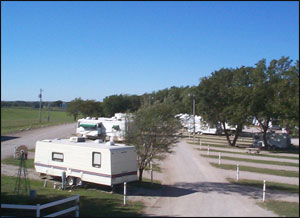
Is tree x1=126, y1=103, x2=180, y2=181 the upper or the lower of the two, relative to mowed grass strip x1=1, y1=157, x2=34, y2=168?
upper

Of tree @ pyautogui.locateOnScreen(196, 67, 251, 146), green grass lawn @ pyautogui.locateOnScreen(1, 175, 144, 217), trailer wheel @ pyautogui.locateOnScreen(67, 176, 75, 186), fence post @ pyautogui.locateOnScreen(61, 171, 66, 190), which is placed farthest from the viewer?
tree @ pyautogui.locateOnScreen(196, 67, 251, 146)

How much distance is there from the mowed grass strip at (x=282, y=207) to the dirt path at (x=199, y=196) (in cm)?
32

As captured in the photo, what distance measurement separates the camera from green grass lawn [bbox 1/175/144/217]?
30.0ft

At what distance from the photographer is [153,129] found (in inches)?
527

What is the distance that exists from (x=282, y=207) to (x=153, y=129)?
229 inches

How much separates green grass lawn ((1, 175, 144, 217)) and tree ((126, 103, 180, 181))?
2.50 meters

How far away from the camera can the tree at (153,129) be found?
527 inches

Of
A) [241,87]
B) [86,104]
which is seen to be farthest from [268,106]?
[86,104]

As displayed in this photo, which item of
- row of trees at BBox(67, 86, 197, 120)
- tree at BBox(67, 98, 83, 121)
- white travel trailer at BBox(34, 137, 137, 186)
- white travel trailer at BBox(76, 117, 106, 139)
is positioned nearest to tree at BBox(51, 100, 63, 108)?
row of trees at BBox(67, 86, 197, 120)

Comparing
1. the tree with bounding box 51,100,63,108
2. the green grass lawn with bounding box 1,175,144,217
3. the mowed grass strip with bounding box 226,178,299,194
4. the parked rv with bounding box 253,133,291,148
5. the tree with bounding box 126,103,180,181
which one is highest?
the tree with bounding box 51,100,63,108

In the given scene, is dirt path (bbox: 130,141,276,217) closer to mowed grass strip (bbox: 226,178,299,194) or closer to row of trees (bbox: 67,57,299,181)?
mowed grass strip (bbox: 226,178,299,194)

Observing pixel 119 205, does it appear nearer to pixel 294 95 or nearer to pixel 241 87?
pixel 294 95

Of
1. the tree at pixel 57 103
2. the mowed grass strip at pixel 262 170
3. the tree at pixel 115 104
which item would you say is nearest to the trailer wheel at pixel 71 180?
the mowed grass strip at pixel 262 170

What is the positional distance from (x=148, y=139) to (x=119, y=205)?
3.73 meters
